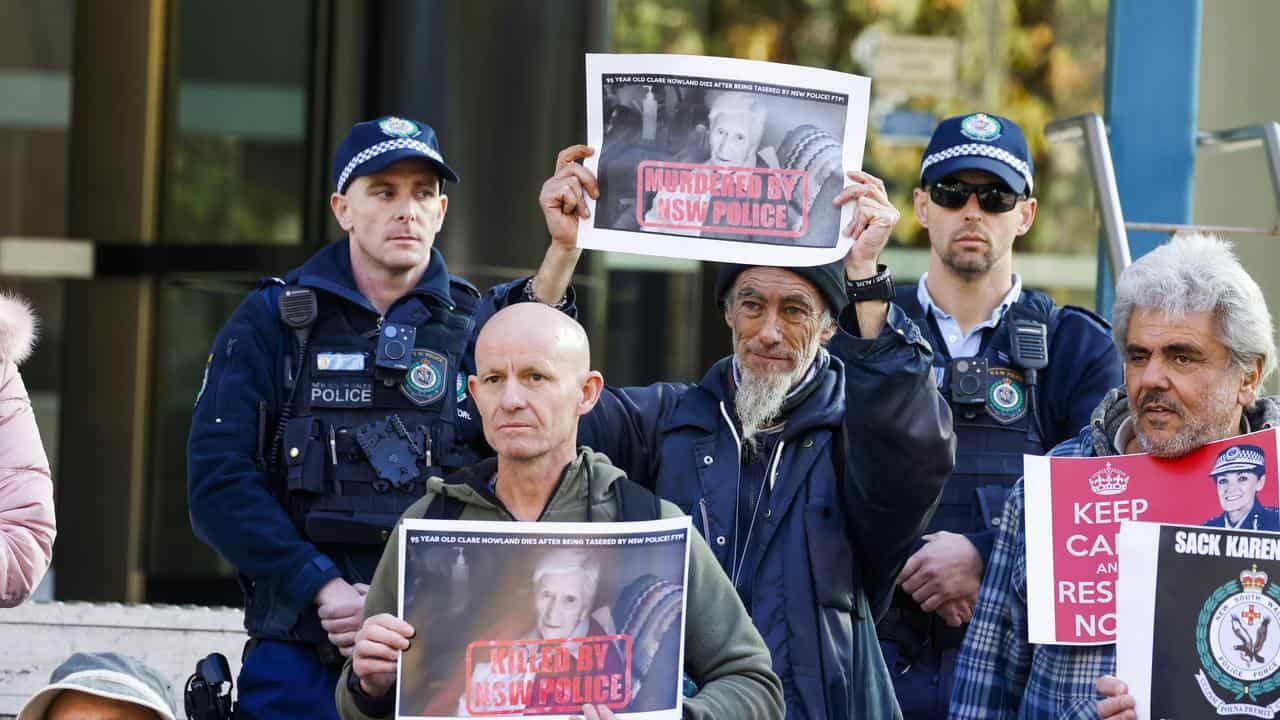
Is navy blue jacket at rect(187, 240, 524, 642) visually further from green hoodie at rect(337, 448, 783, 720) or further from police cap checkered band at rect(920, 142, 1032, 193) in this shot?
police cap checkered band at rect(920, 142, 1032, 193)

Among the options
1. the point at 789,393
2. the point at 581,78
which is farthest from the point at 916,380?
the point at 581,78

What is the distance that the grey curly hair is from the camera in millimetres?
3408

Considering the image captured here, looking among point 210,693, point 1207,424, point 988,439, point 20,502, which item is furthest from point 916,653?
point 20,502

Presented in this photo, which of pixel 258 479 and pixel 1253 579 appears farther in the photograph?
pixel 258 479

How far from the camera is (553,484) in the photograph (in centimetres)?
331

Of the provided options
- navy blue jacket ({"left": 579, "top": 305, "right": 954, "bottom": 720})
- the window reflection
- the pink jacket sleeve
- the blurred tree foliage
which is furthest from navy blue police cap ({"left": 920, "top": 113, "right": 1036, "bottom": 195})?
the window reflection

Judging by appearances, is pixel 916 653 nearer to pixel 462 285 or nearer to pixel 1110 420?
pixel 1110 420

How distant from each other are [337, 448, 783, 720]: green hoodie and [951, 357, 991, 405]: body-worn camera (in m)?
1.34

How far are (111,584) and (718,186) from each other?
6.08 meters

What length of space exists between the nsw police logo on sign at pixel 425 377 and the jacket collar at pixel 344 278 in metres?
0.16

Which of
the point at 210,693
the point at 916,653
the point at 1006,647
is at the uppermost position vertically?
the point at 1006,647

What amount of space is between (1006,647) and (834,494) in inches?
19.8

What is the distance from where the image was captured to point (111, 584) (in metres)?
8.79

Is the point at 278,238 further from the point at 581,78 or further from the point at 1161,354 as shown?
the point at 1161,354
